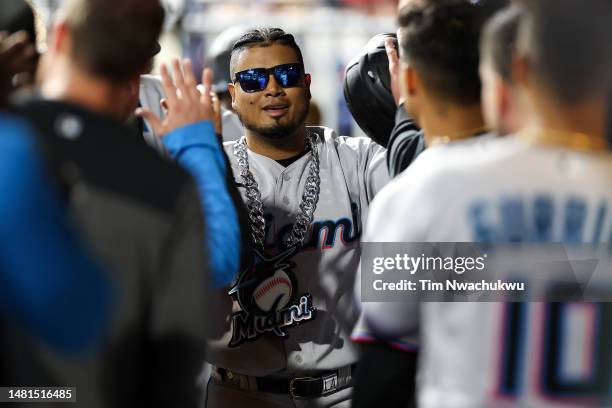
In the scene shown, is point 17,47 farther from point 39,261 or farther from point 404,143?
point 404,143

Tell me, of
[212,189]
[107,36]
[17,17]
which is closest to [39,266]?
[107,36]

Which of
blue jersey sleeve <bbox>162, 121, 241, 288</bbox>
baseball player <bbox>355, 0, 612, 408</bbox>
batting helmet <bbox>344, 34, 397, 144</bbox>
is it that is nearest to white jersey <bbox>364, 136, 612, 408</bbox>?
baseball player <bbox>355, 0, 612, 408</bbox>

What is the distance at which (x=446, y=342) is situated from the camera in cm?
218

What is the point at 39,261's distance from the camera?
2.00 meters

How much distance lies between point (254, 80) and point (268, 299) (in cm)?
92

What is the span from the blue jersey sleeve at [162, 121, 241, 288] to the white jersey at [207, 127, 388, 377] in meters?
1.11

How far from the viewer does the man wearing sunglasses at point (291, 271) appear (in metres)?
3.95

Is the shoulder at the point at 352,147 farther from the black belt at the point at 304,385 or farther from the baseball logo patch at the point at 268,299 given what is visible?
the black belt at the point at 304,385

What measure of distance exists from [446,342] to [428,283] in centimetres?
28

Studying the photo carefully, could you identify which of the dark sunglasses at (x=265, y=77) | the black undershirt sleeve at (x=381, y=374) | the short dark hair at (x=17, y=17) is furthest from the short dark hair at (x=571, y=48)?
the dark sunglasses at (x=265, y=77)

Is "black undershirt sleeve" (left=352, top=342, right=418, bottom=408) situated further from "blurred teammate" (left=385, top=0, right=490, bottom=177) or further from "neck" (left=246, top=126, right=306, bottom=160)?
"neck" (left=246, top=126, right=306, bottom=160)

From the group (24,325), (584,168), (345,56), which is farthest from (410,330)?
(345,56)

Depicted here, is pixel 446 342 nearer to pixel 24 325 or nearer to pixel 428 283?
pixel 428 283

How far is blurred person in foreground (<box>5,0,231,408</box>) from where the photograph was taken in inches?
81.1
